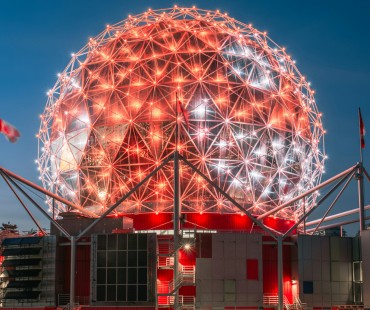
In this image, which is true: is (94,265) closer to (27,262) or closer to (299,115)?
(27,262)

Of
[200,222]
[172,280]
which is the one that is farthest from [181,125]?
[172,280]

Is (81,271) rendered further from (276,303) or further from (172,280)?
(276,303)

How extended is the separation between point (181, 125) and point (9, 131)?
15128 millimetres

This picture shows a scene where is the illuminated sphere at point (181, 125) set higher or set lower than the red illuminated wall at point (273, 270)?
higher

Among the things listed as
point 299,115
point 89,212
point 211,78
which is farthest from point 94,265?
point 299,115

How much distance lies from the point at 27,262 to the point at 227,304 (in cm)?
1501

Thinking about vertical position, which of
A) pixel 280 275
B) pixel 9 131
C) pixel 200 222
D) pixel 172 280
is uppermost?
pixel 9 131

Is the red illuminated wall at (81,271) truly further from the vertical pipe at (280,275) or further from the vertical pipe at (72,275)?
the vertical pipe at (280,275)

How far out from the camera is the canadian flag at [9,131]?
171ft

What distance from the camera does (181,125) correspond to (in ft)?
203

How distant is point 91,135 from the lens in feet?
210

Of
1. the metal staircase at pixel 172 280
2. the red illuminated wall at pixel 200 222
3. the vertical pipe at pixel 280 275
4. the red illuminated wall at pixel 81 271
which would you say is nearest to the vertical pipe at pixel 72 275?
the red illuminated wall at pixel 81 271

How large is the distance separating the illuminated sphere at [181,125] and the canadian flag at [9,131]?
38.1ft

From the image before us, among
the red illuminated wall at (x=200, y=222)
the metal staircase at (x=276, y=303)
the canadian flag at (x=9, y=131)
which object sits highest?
the canadian flag at (x=9, y=131)
